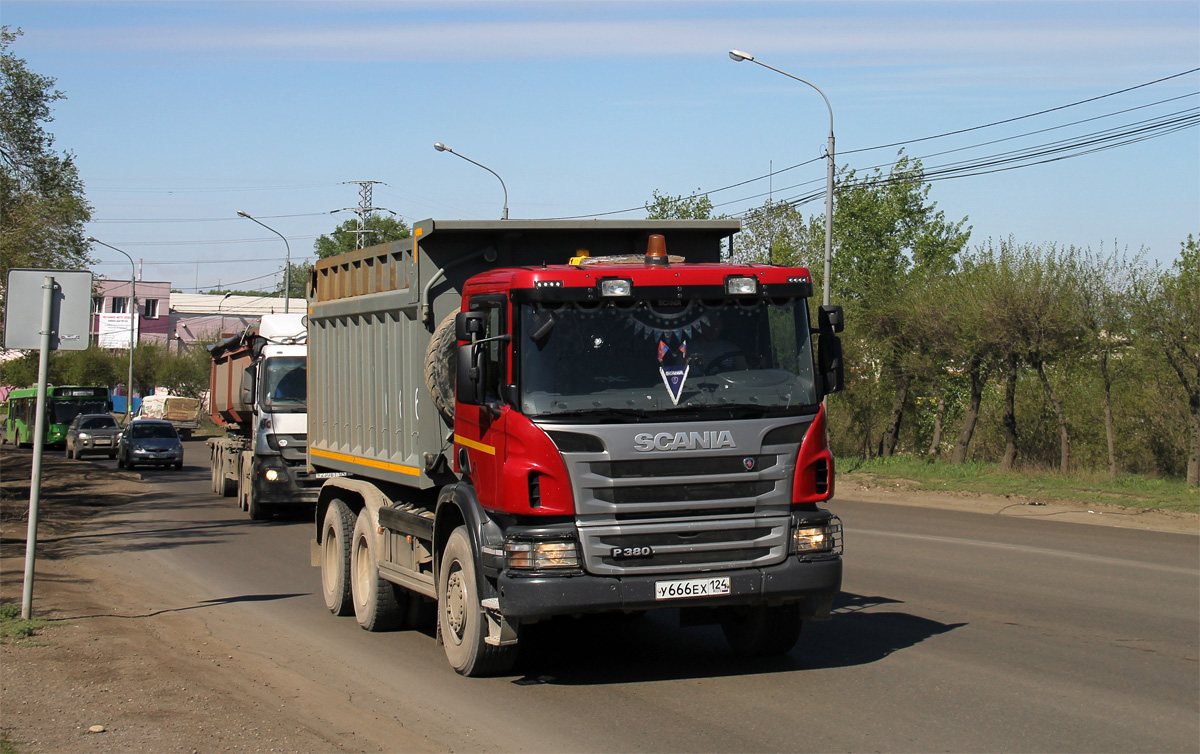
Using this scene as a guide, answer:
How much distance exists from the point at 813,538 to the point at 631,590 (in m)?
1.28

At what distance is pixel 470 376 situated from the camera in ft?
24.2

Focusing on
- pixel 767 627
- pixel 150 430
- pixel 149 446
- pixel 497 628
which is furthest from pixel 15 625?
pixel 150 430

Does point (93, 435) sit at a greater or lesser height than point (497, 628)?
greater

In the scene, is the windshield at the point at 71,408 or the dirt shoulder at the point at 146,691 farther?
the windshield at the point at 71,408

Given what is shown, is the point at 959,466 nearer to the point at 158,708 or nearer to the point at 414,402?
the point at 414,402

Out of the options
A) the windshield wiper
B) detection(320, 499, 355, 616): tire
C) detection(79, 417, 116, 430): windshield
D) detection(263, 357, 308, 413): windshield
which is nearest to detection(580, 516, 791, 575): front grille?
the windshield wiper

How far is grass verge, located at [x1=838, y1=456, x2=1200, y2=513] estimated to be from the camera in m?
20.5

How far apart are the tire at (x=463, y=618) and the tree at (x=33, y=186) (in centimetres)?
1857

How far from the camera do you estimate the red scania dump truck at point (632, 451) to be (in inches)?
279

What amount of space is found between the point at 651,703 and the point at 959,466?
22.8 meters

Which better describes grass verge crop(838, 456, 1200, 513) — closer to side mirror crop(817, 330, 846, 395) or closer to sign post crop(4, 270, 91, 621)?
side mirror crop(817, 330, 846, 395)

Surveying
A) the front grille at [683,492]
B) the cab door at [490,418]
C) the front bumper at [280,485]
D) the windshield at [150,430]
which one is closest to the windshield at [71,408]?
the windshield at [150,430]

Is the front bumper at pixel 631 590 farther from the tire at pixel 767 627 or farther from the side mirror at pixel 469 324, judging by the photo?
the side mirror at pixel 469 324

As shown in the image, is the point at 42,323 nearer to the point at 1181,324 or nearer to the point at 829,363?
the point at 829,363
